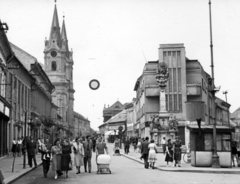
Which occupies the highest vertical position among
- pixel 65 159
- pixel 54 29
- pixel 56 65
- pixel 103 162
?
pixel 54 29

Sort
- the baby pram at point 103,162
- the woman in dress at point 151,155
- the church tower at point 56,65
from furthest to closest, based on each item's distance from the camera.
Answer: the church tower at point 56,65
the woman in dress at point 151,155
the baby pram at point 103,162

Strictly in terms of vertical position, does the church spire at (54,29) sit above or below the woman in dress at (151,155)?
above

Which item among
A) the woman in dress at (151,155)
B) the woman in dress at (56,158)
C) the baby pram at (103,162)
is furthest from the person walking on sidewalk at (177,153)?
the woman in dress at (56,158)

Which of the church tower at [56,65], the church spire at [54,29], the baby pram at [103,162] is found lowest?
the baby pram at [103,162]

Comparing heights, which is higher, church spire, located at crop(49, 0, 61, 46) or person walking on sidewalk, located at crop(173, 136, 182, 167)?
church spire, located at crop(49, 0, 61, 46)

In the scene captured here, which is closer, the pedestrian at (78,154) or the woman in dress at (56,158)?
the woman in dress at (56,158)

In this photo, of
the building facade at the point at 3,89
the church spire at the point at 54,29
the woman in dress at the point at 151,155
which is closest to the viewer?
the woman in dress at the point at 151,155

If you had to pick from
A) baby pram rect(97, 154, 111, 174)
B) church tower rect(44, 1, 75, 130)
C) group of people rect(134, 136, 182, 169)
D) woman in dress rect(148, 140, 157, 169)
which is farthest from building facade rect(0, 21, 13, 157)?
church tower rect(44, 1, 75, 130)

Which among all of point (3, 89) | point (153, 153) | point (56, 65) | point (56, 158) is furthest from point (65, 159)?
point (56, 65)

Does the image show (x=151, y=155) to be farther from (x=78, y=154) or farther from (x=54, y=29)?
(x=54, y=29)

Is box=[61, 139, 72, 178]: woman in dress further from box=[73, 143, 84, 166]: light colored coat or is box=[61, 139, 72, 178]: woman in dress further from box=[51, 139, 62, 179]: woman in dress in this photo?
box=[73, 143, 84, 166]: light colored coat

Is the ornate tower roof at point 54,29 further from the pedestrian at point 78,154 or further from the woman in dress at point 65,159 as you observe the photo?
the woman in dress at point 65,159

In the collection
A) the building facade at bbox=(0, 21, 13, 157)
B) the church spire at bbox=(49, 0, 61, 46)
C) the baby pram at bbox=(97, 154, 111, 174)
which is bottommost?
the baby pram at bbox=(97, 154, 111, 174)

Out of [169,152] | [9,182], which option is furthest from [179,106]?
[9,182]
